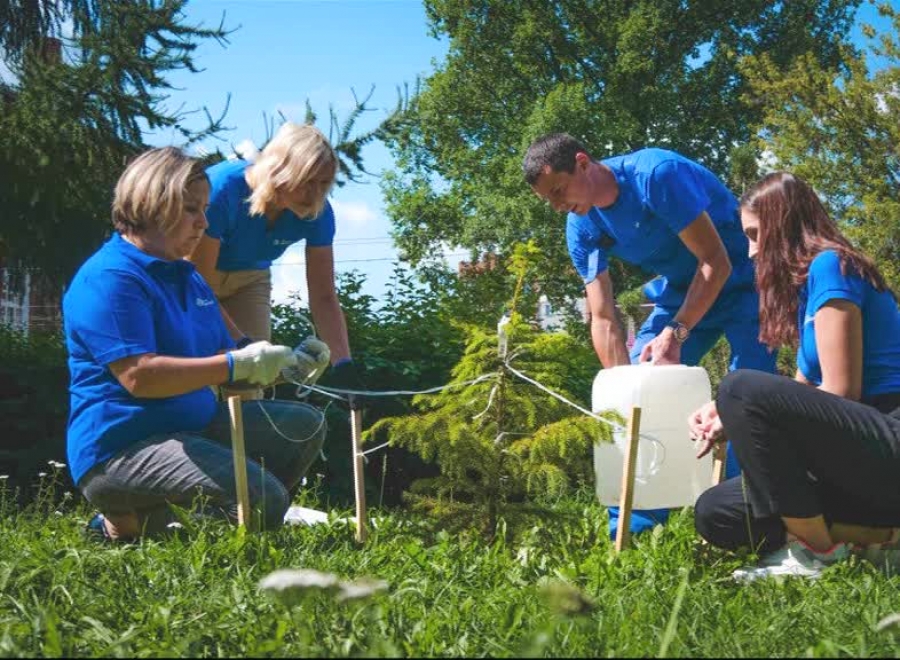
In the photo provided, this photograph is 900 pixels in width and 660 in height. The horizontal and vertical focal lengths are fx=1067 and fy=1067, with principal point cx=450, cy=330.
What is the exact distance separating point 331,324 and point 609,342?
1.12m

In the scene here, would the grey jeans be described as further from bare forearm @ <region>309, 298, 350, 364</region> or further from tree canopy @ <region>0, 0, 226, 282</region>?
tree canopy @ <region>0, 0, 226, 282</region>

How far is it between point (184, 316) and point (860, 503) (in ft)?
6.90

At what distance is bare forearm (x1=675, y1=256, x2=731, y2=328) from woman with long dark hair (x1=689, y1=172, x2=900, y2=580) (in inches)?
28.8

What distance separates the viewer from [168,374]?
3.07 m

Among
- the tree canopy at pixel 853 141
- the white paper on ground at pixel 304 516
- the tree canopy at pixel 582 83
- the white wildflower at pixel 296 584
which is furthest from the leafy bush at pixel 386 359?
the tree canopy at pixel 582 83

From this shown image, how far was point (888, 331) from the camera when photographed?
2986 millimetres

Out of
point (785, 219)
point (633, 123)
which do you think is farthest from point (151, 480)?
point (633, 123)

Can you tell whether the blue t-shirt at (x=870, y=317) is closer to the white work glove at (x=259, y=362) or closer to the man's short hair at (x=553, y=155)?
the man's short hair at (x=553, y=155)

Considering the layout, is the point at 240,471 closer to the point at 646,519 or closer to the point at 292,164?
the point at 292,164

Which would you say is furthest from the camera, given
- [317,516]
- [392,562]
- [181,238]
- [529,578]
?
[317,516]

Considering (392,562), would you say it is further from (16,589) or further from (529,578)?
(16,589)

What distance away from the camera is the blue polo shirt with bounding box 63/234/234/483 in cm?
311

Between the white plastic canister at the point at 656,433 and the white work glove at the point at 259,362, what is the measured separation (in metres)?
1.10

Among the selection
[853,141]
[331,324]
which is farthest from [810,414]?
[853,141]
